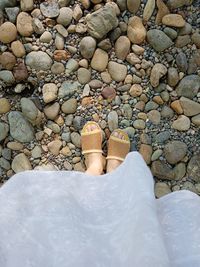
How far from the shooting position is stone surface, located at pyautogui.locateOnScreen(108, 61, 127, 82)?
137cm

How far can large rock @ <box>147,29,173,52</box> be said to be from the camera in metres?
1.34

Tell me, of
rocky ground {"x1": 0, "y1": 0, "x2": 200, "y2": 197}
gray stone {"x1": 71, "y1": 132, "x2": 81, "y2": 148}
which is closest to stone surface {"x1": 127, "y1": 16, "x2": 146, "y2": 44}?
rocky ground {"x1": 0, "y1": 0, "x2": 200, "y2": 197}

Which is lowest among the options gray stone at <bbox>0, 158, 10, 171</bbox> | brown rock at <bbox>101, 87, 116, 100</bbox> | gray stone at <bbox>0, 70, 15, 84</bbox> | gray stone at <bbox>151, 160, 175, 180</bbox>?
Answer: gray stone at <bbox>0, 158, 10, 171</bbox>

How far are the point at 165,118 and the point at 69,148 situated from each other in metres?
0.29

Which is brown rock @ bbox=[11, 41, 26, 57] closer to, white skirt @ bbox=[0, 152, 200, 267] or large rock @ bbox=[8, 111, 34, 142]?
large rock @ bbox=[8, 111, 34, 142]

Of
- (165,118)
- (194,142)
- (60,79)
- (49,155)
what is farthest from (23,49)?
(194,142)

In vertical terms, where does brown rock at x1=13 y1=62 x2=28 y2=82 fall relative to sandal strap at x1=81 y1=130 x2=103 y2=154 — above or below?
above

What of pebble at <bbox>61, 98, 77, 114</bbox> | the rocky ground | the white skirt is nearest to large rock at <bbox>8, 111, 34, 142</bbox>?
the rocky ground

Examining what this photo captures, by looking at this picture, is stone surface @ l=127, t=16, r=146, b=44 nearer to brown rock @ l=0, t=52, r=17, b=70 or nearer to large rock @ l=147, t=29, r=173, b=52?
large rock @ l=147, t=29, r=173, b=52

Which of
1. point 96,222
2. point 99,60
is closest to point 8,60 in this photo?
point 99,60

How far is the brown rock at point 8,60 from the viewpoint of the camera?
1.35 meters

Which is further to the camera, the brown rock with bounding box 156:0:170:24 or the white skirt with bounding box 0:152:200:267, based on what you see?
the brown rock with bounding box 156:0:170:24

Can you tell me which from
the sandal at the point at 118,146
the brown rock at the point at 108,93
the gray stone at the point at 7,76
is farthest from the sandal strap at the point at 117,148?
the gray stone at the point at 7,76

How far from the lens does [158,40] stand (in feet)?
4.41
